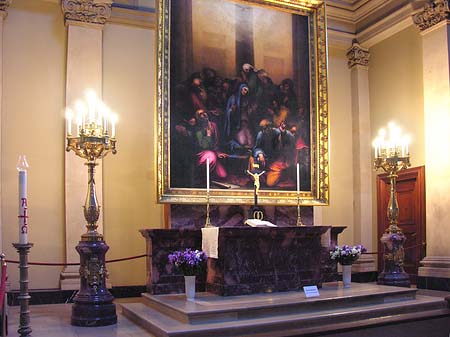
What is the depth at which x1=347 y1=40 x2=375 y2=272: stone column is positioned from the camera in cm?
1142

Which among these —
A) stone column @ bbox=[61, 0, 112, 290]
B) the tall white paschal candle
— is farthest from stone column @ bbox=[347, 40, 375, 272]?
the tall white paschal candle

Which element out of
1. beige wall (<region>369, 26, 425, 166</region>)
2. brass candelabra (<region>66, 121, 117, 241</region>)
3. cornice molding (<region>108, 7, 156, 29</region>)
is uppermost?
cornice molding (<region>108, 7, 156, 29</region>)

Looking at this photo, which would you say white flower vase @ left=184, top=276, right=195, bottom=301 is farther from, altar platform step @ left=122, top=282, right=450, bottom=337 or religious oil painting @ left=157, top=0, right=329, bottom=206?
religious oil painting @ left=157, top=0, right=329, bottom=206

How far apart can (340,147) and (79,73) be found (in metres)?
5.64

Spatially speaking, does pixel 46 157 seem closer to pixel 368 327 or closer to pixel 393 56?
pixel 368 327

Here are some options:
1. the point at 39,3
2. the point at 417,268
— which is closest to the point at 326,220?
the point at 417,268

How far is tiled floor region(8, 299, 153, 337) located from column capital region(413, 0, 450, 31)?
738cm

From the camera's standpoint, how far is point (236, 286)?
7332 mm

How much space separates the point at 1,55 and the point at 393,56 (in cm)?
749

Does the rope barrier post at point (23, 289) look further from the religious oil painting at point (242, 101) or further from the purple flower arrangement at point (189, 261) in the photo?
the religious oil painting at point (242, 101)

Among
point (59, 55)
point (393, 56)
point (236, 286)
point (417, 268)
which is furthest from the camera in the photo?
point (393, 56)

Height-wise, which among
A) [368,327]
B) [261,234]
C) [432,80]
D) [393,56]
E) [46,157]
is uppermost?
[393,56]

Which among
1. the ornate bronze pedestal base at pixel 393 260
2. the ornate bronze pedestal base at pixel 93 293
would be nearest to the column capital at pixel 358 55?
the ornate bronze pedestal base at pixel 393 260

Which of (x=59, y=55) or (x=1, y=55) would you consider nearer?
(x=1, y=55)
